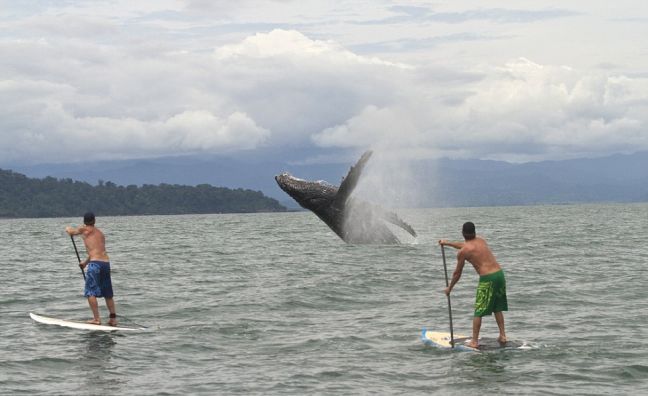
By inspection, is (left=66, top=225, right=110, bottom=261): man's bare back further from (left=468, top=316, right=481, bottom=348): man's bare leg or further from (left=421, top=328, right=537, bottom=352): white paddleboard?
(left=468, top=316, right=481, bottom=348): man's bare leg

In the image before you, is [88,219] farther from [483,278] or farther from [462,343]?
[483,278]

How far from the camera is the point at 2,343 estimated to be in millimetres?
13352

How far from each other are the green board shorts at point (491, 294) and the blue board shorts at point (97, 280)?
242 inches

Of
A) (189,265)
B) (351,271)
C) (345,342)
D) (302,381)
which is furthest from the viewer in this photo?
(189,265)

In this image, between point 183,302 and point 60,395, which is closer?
point 60,395

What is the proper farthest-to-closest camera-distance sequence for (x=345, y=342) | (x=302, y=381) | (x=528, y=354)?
(x=345, y=342) < (x=528, y=354) < (x=302, y=381)

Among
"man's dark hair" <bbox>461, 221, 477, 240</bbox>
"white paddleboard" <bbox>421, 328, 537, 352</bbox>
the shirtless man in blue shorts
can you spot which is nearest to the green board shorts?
"white paddleboard" <bbox>421, 328, 537, 352</bbox>

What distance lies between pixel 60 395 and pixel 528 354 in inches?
239

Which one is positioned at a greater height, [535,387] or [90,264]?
[90,264]

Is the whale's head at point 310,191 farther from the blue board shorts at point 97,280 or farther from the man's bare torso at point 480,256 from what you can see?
the man's bare torso at point 480,256

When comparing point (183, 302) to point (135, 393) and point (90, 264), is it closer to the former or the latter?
point (90, 264)

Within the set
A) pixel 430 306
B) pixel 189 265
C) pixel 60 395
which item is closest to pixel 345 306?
pixel 430 306

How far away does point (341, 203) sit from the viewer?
2655 centimetres

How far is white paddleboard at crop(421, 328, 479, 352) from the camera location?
41.0 feet
